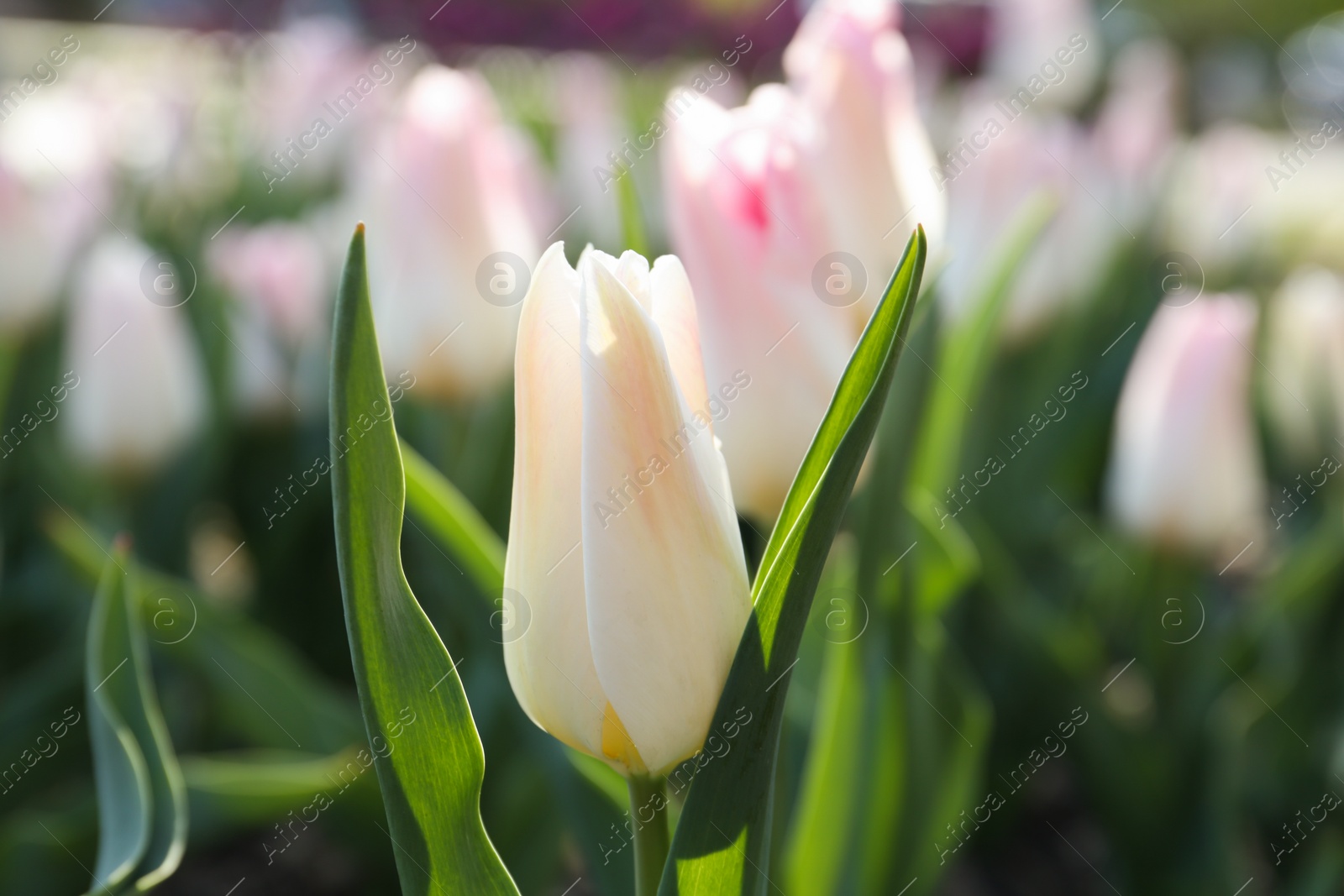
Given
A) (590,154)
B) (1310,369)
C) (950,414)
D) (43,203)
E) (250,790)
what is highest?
(43,203)

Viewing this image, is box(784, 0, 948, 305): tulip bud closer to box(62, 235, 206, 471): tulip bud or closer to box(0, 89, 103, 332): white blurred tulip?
box(62, 235, 206, 471): tulip bud

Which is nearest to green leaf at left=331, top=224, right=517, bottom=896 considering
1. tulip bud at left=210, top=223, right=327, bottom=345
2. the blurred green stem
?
the blurred green stem

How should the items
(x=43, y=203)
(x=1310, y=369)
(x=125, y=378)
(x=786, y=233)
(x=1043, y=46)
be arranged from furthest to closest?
(x=1043, y=46)
(x=43, y=203)
(x=1310, y=369)
(x=125, y=378)
(x=786, y=233)

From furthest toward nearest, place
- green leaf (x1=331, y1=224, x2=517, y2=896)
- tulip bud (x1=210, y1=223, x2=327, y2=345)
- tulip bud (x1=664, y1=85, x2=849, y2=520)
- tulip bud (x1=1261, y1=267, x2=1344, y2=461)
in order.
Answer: tulip bud (x1=210, y1=223, x2=327, y2=345), tulip bud (x1=1261, y1=267, x2=1344, y2=461), tulip bud (x1=664, y1=85, x2=849, y2=520), green leaf (x1=331, y1=224, x2=517, y2=896)

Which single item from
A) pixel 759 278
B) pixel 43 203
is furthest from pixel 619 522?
pixel 43 203

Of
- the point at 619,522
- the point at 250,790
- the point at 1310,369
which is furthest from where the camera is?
the point at 1310,369

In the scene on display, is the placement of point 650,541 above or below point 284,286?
below

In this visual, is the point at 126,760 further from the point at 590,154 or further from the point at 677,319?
the point at 590,154

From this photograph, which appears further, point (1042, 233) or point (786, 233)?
point (1042, 233)
